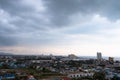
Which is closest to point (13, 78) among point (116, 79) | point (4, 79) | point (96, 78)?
point (4, 79)

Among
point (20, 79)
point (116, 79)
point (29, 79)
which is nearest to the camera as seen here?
point (116, 79)

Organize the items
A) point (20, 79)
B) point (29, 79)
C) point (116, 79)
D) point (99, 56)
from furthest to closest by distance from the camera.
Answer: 1. point (99, 56)
2. point (20, 79)
3. point (29, 79)
4. point (116, 79)

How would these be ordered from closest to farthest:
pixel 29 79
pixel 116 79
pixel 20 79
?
pixel 116 79 < pixel 29 79 < pixel 20 79

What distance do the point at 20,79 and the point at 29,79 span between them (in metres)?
1.91

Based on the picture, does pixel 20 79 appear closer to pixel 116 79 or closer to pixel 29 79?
pixel 29 79

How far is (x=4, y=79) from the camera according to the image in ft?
73.7

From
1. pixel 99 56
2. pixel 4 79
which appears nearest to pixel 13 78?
pixel 4 79

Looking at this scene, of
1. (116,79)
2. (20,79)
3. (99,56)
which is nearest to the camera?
(116,79)

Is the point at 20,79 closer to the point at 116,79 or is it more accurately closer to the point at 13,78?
the point at 13,78

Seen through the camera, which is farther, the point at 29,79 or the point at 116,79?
the point at 29,79

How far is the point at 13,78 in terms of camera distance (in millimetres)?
23219

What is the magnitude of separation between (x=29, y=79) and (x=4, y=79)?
3.77 meters

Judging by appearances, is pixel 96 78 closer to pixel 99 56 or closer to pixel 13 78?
pixel 13 78

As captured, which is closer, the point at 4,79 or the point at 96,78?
the point at 96,78
